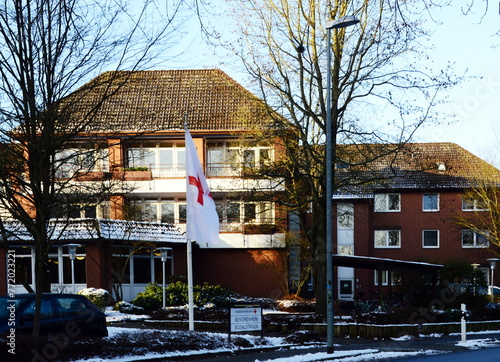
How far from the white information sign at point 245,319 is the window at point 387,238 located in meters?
33.7

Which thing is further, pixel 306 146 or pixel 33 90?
pixel 306 146

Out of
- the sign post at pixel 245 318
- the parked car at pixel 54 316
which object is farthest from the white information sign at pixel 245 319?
the parked car at pixel 54 316

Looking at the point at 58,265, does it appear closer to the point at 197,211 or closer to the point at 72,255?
the point at 72,255

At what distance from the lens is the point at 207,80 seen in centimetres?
4547

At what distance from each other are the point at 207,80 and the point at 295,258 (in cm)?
1291

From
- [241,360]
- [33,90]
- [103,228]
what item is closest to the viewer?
[33,90]

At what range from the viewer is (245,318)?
62.2 ft

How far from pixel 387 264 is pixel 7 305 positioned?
17973 millimetres

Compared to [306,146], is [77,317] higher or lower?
lower

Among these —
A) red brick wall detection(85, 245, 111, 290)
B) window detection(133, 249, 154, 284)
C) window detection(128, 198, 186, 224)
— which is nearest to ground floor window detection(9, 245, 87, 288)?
red brick wall detection(85, 245, 111, 290)

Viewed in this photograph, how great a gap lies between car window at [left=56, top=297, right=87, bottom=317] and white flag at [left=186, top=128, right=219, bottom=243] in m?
3.56

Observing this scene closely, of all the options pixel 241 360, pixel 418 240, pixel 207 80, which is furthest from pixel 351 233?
pixel 241 360

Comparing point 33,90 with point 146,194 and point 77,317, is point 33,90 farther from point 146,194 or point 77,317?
point 146,194

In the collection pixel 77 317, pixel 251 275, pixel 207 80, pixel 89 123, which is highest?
pixel 207 80
